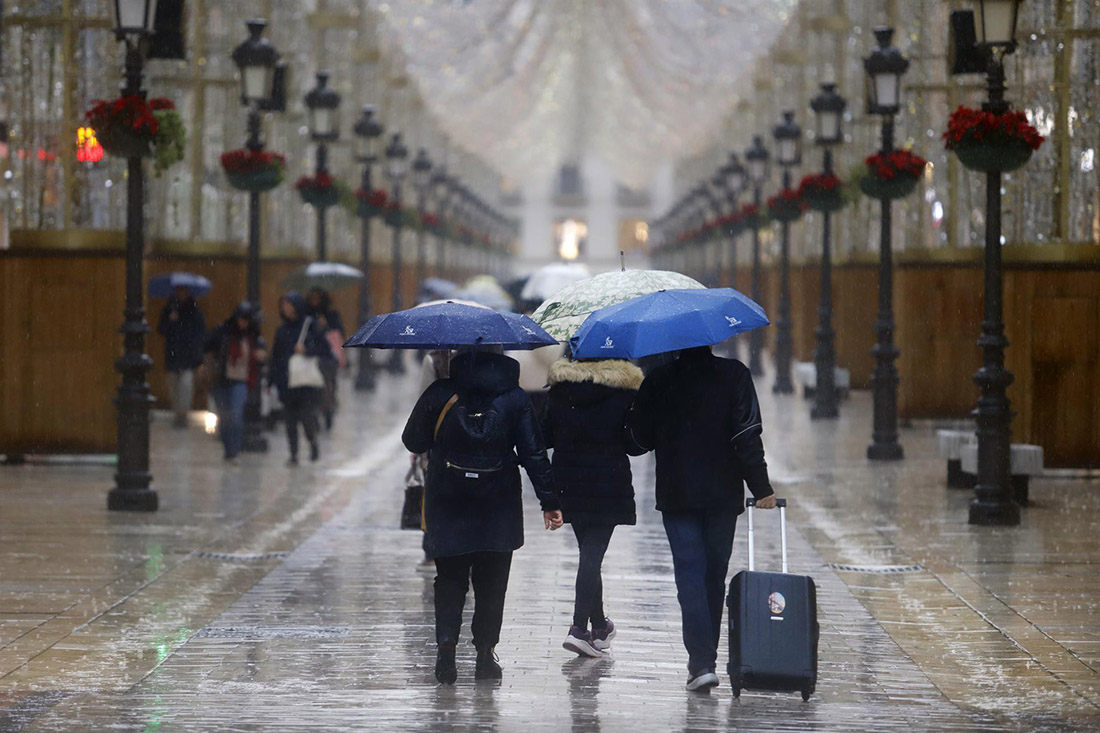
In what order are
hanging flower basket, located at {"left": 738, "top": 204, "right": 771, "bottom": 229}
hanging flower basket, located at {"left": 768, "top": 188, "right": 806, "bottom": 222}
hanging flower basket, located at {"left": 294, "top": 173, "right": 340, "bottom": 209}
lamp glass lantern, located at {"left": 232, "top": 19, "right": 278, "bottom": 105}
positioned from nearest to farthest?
lamp glass lantern, located at {"left": 232, "top": 19, "right": 278, "bottom": 105} < hanging flower basket, located at {"left": 294, "top": 173, "right": 340, "bottom": 209} < hanging flower basket, located at {"left": 768, "top": 188, "right": 806, "bottom": 222} < hanging flower basket, located at {"left": 738, "top": 204, "right": 771, "bottom": 229}

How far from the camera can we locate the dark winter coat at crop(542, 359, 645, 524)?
9.41 meters

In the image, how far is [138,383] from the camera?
50.5 feet

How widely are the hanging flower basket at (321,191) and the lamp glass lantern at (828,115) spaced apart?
25.4 ft

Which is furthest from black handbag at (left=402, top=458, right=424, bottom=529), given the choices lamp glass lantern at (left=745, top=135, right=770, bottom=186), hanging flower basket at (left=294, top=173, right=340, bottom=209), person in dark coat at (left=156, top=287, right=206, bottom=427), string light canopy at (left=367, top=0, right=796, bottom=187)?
string light canopy at (left=367, top=0, right=796, bottom=187)

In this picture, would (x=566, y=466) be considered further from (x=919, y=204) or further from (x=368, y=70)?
(x=368, y=70)

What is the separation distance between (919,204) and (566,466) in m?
18.8

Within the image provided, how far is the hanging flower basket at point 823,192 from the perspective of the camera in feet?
87.8

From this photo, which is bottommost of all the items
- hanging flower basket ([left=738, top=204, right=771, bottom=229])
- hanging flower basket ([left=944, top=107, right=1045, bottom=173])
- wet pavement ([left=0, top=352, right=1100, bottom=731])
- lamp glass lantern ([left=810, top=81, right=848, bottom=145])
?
wet pavement ([left=0, top=352, right=1100, bottom=731])

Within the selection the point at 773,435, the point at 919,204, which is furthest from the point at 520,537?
the point at 919,204

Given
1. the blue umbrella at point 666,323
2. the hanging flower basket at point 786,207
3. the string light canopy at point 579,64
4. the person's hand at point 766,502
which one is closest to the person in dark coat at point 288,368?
the blue umbrella at point 666,323

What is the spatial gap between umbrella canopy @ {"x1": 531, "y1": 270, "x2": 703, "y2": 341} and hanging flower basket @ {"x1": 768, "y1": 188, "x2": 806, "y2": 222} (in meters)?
21.3

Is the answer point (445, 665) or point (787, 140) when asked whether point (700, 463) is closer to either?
point (445, 665)

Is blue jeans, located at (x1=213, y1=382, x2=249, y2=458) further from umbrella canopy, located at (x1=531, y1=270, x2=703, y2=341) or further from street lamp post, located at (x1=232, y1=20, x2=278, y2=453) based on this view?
umbrella canopy, located at (x1=531, y1=270, x2=703, y2=341)

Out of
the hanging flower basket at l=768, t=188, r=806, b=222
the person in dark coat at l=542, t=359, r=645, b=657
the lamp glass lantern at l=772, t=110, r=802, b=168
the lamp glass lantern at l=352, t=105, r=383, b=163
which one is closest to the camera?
the person in dark coat at l=542, t=359, r=645, b=657
